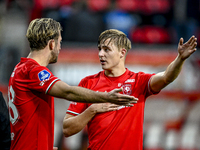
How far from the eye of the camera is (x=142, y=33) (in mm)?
9945

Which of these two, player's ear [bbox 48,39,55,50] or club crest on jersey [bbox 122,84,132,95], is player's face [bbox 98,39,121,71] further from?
player's ear [bbox 48,39,55,50]

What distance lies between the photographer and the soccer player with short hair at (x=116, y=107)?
3.28 meters

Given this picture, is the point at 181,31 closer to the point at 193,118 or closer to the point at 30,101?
the point at 193,118

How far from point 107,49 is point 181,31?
17.8 feet

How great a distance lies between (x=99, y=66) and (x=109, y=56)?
4.00 m

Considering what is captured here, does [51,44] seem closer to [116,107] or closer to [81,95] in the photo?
[81,95]

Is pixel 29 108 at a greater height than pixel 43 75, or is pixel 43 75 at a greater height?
pixel 43 75

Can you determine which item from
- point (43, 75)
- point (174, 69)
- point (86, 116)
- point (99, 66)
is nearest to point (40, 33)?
point (43, 75)

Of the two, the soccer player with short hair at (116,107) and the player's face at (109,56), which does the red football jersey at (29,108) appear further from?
the player's face at (109,56)

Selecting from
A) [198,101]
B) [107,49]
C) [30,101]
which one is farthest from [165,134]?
Answer: [30,101]

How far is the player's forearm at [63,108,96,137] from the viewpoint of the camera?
131 inches

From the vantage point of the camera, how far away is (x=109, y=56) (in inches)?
140

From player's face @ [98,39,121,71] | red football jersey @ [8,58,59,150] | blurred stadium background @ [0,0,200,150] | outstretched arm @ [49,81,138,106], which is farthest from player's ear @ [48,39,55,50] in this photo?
blurred stadium background @ [0,0,200,150]

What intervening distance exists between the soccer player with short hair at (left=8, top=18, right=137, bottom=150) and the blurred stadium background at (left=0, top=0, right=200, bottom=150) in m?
4.25
